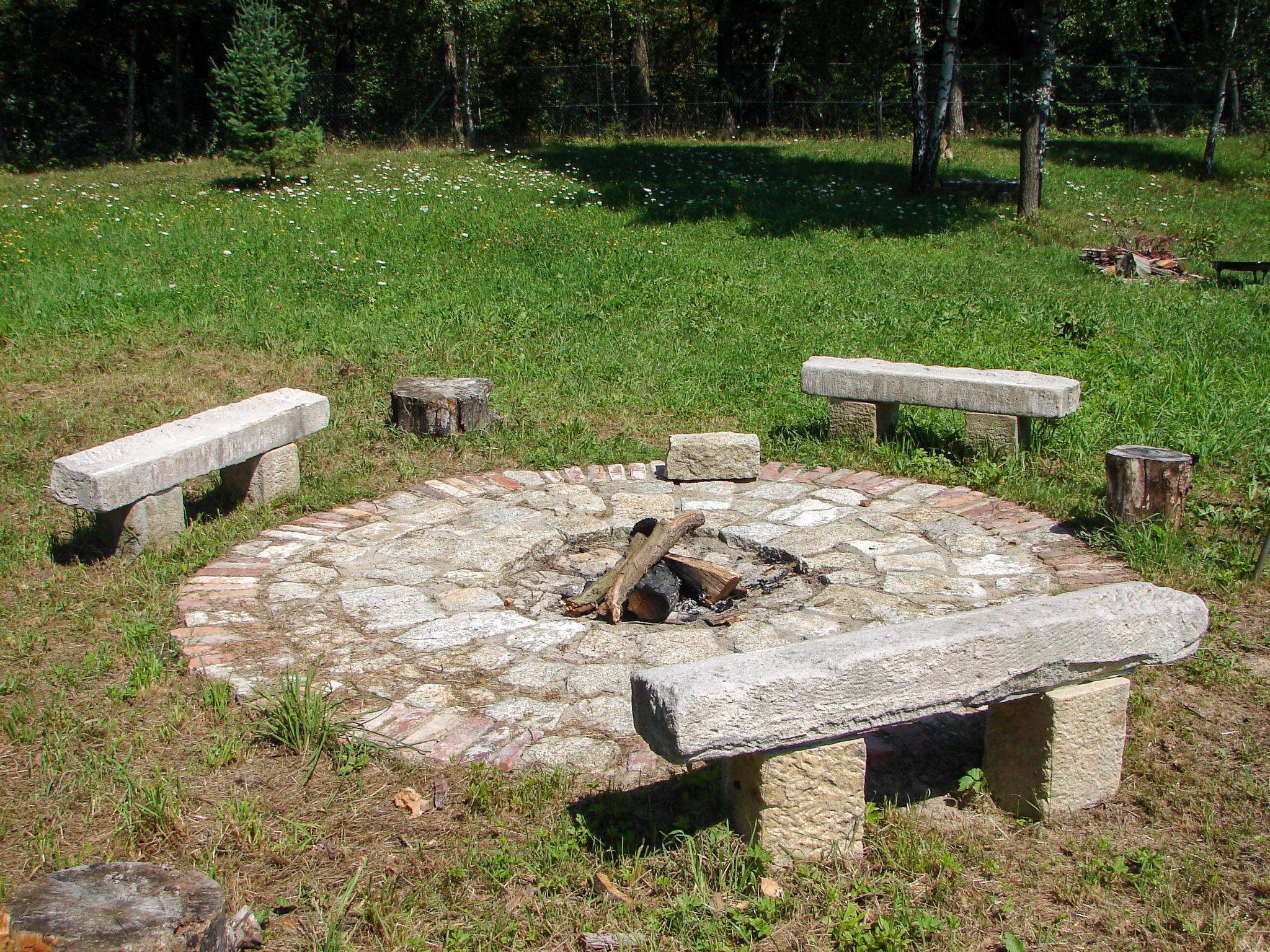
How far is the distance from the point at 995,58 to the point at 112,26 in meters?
20.3

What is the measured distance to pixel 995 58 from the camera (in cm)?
2609

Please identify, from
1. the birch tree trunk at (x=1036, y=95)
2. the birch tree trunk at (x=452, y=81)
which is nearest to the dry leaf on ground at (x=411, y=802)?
the birch tree trunk at (x=1036, y=95)

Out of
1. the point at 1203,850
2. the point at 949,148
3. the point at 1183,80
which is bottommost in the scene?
the point at 1203,850

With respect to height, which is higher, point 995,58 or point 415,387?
point 995,58

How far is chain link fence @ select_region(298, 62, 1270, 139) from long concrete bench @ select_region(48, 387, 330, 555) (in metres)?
16.2

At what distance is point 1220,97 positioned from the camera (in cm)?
1830

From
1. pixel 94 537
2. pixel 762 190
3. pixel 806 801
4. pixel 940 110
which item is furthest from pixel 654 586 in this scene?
pixel 940 110

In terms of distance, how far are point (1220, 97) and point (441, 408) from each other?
669 inches

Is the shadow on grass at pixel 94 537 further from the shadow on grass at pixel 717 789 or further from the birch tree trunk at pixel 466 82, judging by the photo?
the birch tree trunk at pixel 466 82

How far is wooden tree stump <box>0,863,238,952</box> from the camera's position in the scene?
2.19m

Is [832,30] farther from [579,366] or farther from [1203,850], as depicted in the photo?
[1203,850]

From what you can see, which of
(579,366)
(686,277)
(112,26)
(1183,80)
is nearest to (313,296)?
(579,366)

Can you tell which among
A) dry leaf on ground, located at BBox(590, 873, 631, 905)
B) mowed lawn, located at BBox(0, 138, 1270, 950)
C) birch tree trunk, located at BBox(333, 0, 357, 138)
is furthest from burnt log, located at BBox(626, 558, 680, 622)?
birch tree trunk, located at BBox(333, 0, 357, 138)

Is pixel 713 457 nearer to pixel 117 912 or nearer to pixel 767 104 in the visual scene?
pixel 117 912
